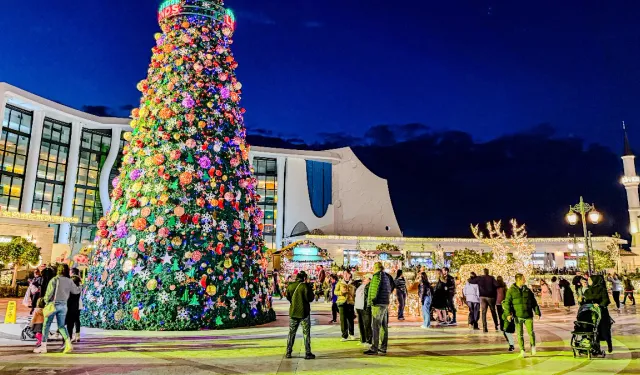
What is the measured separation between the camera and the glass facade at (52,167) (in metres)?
42.8

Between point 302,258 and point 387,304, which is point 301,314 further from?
point 302,258

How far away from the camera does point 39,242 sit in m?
28.7

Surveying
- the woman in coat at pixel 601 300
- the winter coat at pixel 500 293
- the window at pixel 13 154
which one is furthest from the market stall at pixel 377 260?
the window at pixel 13 154

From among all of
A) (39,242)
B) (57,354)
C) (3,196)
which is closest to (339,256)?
(39,242)

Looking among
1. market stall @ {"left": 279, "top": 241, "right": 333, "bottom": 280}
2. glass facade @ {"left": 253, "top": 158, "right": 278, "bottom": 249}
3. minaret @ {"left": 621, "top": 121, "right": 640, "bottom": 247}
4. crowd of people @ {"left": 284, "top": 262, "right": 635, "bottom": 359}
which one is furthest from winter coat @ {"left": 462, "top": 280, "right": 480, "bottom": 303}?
minaret @ {"left": 621, "top": 121, "right": 640, "bottom": 247}

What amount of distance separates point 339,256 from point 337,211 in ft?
33.5

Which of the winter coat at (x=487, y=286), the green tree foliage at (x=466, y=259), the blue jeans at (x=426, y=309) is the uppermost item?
the green tree foliage at (x=466, y=259)

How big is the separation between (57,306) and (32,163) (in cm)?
3715

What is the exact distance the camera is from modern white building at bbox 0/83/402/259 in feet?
127

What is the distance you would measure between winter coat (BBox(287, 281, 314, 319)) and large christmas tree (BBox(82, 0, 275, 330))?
3025 mm

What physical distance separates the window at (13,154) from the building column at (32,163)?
5.51 feet

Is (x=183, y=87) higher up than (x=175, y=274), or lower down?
higher up

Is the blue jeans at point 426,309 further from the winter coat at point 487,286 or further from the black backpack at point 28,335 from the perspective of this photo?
the black backpack at point 28,335

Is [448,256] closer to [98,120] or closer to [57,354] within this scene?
[98,120]
